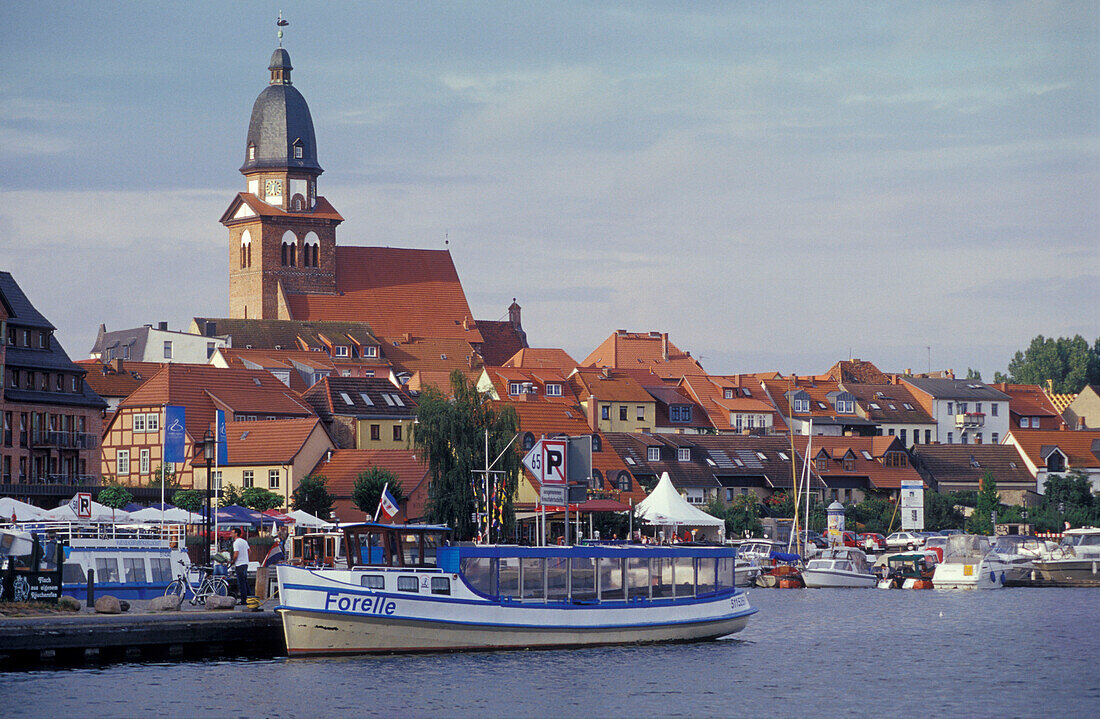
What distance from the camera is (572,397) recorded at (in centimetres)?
14200

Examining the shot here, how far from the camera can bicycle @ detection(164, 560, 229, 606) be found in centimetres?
4862

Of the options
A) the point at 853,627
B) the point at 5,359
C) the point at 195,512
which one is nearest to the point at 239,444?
the point at 5,359

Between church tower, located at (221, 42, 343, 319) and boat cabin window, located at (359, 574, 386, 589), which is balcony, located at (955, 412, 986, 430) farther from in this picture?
boat cabin window, located at (359, 574, 386, 589)

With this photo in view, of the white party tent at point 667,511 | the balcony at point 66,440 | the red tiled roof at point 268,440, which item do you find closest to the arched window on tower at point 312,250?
the red tiled roof at point 268,440

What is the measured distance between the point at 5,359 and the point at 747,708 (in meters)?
59.5

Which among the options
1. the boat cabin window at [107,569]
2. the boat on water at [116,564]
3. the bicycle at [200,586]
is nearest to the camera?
the bicycle at [200,586]

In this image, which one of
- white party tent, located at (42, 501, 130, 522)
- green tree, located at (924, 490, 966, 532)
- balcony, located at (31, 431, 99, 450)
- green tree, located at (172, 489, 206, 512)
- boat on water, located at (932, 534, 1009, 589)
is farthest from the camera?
green tree, located at (924, 490, 966, 532)

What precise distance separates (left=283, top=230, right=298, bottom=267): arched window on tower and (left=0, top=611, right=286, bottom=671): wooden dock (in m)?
129

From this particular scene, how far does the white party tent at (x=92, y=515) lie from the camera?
2325 inches

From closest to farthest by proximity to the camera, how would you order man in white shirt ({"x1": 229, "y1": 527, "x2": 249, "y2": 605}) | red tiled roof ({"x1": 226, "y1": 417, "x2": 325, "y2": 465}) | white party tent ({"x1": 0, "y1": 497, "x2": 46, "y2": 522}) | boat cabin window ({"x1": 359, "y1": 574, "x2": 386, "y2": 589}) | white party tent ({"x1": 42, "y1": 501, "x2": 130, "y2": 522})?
boat cabin window ({"x1": 359, "y1": 574, "x2": 386, "y2": 589}) → man in white shirt ({"x1": 229, "y1": 527, "x2": 249, "y2": 605}) → white party tent ({"x1": 0, "y1": 497, "x2": 46, "y2": 522}) → white party tent ({"x1": 42, "y1": 501, "x2": 130, "y2": 522}) → red tiled roof ({"x1": 226, "y1": 417, "x2": 325, "y2": 465})

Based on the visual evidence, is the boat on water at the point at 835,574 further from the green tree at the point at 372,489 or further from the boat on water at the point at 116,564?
the boat on water at the point at 116,564

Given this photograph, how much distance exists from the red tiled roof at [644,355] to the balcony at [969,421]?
2413 cm

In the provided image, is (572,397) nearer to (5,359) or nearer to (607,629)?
(5,359)

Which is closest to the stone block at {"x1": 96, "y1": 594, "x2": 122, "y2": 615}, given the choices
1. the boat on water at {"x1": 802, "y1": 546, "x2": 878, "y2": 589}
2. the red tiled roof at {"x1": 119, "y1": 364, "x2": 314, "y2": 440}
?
the boat on water at {"x1": 802, "y1": 546, "x2": 878, "y2": 589}
